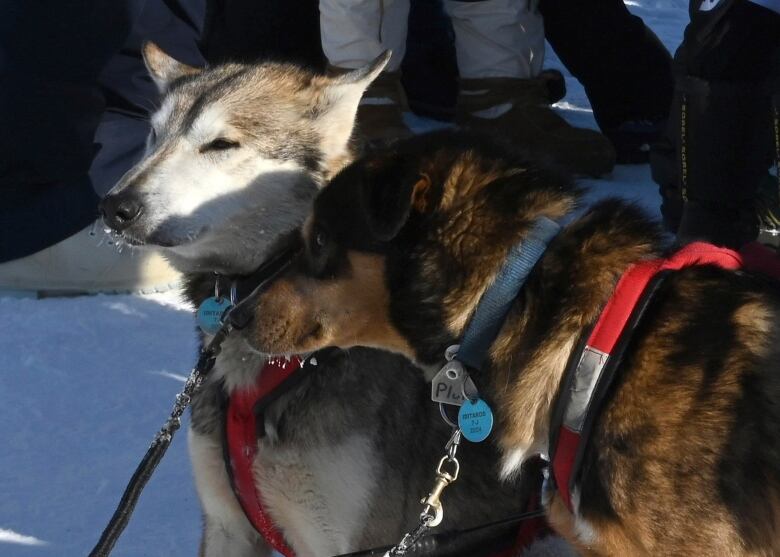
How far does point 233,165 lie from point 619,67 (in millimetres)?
3485

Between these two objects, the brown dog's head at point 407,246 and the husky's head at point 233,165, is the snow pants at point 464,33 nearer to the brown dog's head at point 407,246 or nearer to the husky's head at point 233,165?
the husky's head at point 233,165

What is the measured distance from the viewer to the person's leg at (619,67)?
5707mm

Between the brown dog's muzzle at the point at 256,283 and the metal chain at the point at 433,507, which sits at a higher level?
the brown dog's muzzle at the point at 256,283

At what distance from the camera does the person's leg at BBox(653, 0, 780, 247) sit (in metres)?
3.76

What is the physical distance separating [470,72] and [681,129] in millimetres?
1697

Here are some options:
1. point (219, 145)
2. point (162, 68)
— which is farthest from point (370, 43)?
point (219, 145)

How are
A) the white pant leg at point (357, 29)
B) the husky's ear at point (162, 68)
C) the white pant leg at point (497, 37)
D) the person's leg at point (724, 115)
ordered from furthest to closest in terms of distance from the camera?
the white pant leg at point (497, 37)
the white pant leg at point (357, 29)
the person's leg at point (724, 115)
the husky's ear at point (162, 68)

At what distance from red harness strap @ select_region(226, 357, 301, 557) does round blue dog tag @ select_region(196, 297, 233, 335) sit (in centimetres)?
18

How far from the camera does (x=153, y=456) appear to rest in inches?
98.1

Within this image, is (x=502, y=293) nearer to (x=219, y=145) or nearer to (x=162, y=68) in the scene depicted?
(x=219, y=145)

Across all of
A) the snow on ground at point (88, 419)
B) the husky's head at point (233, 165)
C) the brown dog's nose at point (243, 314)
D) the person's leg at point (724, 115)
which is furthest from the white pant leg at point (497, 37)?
the brown dog's nose at point (243, 314)

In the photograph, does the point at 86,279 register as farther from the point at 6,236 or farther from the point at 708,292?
the point at 708,292

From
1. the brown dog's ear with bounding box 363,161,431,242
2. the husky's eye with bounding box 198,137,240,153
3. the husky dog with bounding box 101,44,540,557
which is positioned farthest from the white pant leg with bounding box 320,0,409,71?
the brown dog's ear with bounding box 363,161,431,242

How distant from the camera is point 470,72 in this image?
547 cm
